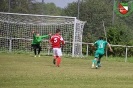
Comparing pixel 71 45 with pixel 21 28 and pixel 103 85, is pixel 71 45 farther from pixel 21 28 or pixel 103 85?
pixel 103 85

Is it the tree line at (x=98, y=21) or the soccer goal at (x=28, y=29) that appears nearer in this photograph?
the soccer goal at (x=28, y=29)

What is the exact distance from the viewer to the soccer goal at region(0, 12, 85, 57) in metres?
35.5

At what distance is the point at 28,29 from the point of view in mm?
36500

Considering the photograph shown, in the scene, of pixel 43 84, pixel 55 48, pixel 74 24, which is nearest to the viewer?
pixel 43 84

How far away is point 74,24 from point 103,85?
19.4 metres

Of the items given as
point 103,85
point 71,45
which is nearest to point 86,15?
point 71,45

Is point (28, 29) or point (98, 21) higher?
point (98, 21)

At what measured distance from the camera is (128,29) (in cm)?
4016

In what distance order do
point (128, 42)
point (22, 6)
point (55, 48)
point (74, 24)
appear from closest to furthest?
point (55, 48) → point (74, 24) → point (128, 42) → point (22, 6)

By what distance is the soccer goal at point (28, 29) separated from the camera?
35.5 metres

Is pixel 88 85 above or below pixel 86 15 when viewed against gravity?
below

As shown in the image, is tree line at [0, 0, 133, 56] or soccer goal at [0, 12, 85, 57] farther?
tree line at [0, 0, 133, 56]

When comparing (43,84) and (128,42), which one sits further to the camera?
(128,42)

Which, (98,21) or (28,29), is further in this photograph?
(98,21)
